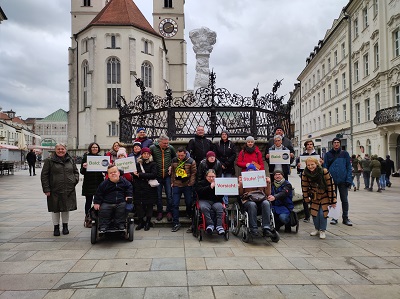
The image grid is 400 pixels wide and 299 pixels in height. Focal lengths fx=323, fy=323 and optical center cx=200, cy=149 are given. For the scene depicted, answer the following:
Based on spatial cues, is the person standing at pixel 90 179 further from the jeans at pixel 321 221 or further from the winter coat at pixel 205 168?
the jeans at pixel 321 221

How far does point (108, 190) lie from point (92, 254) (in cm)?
124

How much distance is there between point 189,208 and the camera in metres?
7.03

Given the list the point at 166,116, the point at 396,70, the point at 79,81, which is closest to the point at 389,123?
the point at 396,70

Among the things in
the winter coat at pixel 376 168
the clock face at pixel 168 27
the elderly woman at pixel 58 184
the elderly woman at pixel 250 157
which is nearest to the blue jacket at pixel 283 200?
the elderly woman at pixel 250 157

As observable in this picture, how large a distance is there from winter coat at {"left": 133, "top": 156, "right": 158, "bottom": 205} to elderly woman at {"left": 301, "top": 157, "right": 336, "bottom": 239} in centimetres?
307

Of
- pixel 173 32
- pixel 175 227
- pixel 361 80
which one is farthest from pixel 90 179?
pixel 173 32

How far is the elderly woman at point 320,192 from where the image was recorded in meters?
6.06

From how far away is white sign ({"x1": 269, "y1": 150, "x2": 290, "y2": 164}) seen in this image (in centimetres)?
714

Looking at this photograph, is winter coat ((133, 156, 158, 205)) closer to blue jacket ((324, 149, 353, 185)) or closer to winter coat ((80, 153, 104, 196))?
winter coat ((80, 153, 104, 196))

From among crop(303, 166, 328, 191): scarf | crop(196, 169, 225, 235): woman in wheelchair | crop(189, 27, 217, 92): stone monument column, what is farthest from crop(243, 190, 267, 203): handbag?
crop(189, 27, 217, 92): stone monument column

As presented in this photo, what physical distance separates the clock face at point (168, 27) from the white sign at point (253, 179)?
50628 millimetres

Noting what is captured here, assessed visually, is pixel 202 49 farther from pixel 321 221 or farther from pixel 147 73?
pixel 147 73

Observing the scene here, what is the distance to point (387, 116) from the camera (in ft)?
76.6

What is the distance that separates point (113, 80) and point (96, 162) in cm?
3756
